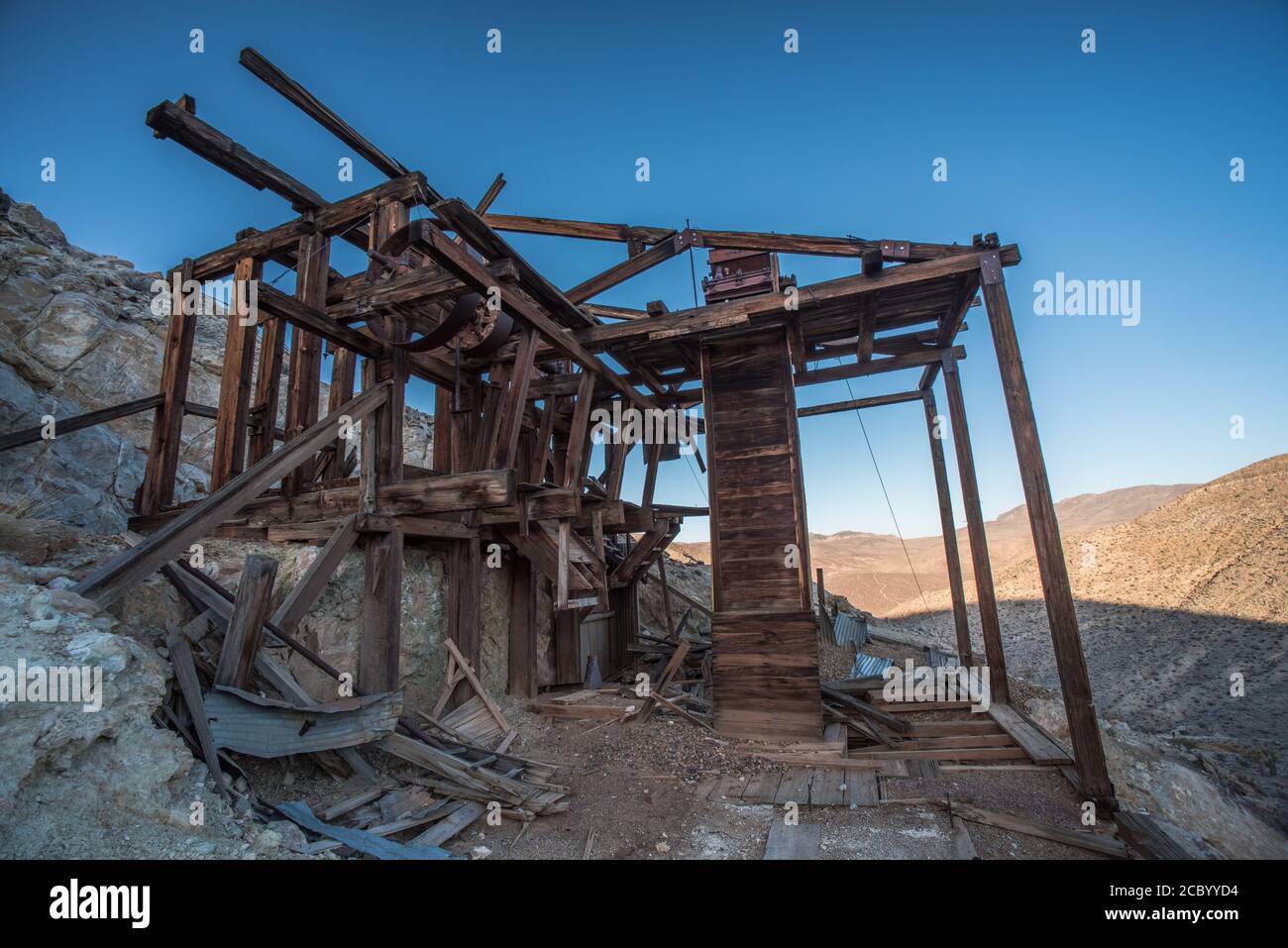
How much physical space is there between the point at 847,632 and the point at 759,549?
9682 mm

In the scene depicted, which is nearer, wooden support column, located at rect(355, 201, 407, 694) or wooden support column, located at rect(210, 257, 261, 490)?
wooden support column, located at rect(355, 201, 407, 694)

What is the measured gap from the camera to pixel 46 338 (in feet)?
52.1

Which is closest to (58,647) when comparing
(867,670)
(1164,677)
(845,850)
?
(845,850)

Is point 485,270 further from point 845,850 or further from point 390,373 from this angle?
point 845,850

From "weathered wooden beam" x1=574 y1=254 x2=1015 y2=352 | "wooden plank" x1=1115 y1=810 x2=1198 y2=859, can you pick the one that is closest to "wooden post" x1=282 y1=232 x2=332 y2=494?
"weathered wooden beam" x1=574 y1=254 x2=1015 y2=352

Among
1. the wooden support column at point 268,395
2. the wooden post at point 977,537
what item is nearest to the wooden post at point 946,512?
the wooden post at point 977,537

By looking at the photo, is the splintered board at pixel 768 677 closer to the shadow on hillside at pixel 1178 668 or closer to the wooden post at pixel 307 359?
the wooden post at pixel 307 359

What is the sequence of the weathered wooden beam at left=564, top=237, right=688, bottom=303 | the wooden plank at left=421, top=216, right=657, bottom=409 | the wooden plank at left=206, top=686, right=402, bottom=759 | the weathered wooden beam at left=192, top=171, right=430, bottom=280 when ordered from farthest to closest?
the weathered wooden beam at left=564, top=237, right=688, bottom=303
the weathered wooden beam at left=192, top=171, right=430, bottom=280
the wooden plank at left=421, top=216, right=657, bottom=409
the wooden plank at left=206, top=686, right=402, bottom=759

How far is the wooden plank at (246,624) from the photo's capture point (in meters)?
4.52

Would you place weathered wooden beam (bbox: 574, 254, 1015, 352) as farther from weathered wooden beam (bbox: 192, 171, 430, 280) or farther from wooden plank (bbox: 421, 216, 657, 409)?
weathered wooden beam (bbox: 192, 171, 430, 280)

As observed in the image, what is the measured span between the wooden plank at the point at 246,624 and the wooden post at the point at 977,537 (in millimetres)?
8902

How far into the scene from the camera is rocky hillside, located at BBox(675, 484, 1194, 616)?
50697 millimetres

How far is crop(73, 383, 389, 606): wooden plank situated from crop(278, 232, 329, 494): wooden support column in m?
1.59

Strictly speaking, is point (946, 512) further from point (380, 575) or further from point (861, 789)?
point (380, 575)
